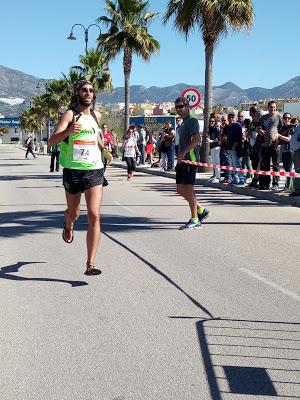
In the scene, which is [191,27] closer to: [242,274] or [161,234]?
[161,234]

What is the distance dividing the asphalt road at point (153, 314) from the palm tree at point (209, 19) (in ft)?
46.1

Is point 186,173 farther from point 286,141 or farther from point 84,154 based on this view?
point 286,141

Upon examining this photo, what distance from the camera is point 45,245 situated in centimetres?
870

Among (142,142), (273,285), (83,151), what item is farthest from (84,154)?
(142,142)

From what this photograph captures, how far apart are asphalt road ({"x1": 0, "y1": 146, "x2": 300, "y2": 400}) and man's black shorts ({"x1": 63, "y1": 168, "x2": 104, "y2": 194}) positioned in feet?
3.13

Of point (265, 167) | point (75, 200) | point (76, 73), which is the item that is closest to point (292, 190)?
point (265, 167)

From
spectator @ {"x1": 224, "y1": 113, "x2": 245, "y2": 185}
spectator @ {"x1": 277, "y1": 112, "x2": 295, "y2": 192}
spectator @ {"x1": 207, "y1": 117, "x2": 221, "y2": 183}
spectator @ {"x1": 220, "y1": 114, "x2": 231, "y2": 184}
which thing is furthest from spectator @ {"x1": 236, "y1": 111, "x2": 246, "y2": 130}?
spectator @ {"x1": 277, "y1": 112, "x2": 295, "y2": 192}

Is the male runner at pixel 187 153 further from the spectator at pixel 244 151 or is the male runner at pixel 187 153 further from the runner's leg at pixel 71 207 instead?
the spectator at pixel 244 151

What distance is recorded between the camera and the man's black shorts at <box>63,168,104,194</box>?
6508 mm

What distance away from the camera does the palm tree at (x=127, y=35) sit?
114 ft

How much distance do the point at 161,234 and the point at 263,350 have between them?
538 centimetres

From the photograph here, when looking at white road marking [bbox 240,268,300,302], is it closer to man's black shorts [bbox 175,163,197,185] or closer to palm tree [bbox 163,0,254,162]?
man's black shorts [bbox 175,163,197,185]

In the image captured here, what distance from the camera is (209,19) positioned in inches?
910

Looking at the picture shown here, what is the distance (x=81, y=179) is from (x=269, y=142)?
9.36m
